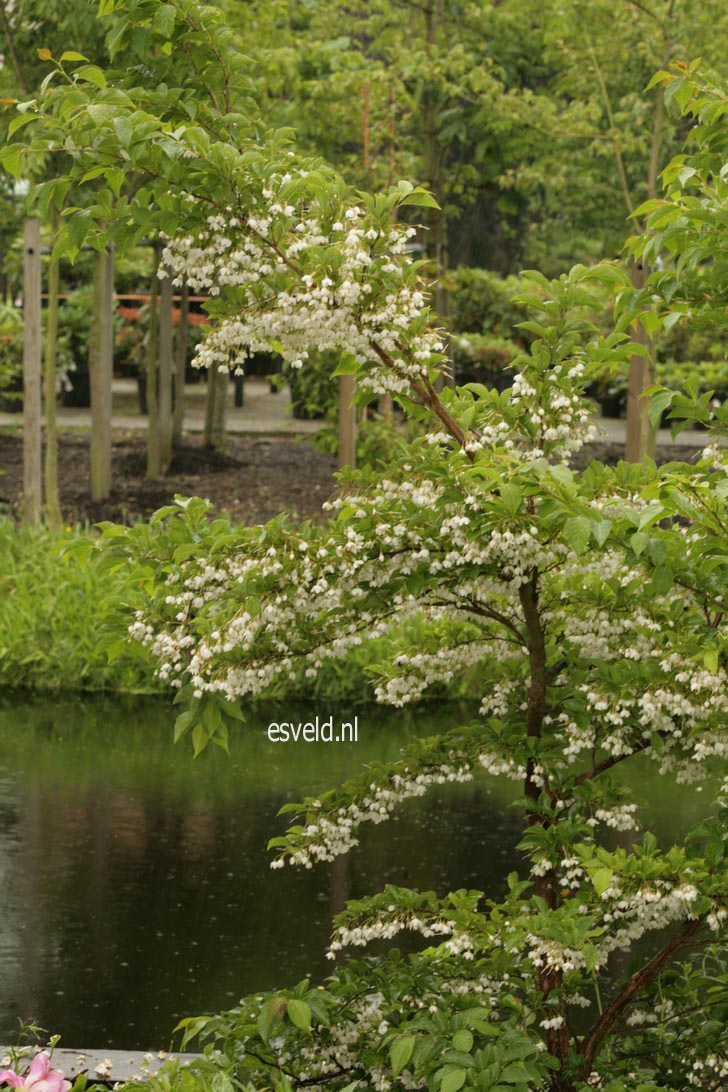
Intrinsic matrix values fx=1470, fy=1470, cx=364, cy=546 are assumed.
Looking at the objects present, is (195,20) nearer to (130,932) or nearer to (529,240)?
(130,932)

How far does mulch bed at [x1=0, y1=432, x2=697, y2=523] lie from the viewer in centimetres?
1223

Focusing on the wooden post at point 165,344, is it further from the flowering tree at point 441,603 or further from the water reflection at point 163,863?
the flowering tree at point 441,603

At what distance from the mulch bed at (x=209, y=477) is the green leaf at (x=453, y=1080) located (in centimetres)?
856

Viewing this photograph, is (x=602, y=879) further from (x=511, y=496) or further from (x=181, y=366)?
(x=181, y=366)

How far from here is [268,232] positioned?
121 inches

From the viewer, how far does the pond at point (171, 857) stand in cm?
505

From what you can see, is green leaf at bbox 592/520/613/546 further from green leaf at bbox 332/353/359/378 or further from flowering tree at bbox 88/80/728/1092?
green leaf at bbox 332/353/359/378

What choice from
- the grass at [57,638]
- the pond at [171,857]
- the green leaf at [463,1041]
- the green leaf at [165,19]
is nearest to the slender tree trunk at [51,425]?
the grass at [57,638]

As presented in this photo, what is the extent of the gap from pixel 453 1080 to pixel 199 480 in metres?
10.7

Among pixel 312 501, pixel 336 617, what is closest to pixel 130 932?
pixel 336 617

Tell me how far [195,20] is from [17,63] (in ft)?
24.3

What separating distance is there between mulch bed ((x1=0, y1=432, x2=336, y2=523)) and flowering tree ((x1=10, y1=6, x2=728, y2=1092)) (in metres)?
7.93

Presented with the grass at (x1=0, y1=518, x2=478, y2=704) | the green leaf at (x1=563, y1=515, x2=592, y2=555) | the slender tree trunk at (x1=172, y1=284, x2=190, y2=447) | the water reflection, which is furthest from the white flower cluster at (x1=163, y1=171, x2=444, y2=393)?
the slender tree trunk at (x1=172, y1=284, x2=190, y2=447)

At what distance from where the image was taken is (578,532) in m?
2.66
